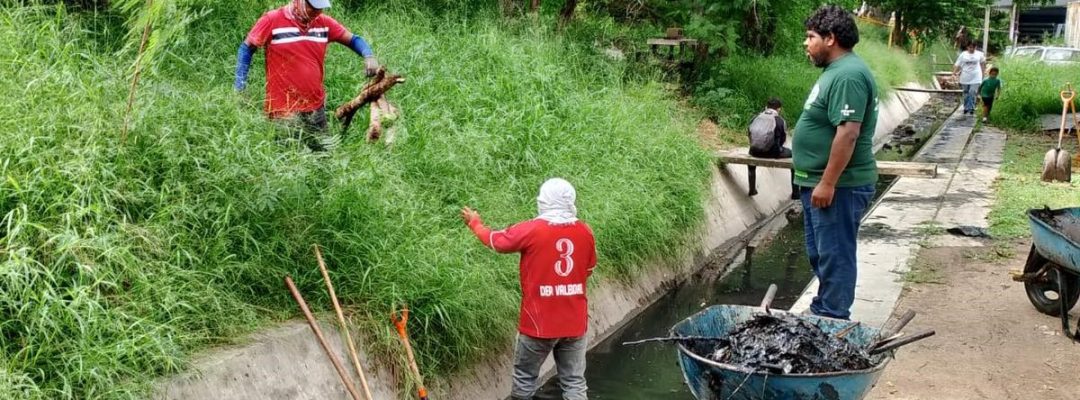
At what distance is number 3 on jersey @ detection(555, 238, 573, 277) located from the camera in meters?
5.47

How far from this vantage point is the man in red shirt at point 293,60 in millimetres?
6848

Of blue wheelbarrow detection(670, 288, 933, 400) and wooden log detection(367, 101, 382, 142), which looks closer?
blue wheelbarrow detection(670, 288, 933, 400)

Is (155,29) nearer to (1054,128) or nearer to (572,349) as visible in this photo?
(572,349)

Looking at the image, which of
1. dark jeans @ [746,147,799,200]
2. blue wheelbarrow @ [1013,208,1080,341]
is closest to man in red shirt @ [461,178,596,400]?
blue wheelbarrow @ [1013,208,1080,341]

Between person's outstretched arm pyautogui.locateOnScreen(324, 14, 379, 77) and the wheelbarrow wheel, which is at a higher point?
person's outstretched arm pyautogui.locateOnScreen(324, 14, 379, 77)

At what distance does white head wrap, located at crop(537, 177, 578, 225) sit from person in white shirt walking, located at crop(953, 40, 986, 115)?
19.6 m

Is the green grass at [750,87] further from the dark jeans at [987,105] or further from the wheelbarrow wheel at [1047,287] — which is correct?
the wheelbarrow wheel at [1047,287]

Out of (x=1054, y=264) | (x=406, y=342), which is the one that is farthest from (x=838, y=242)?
(x=406, y=342)

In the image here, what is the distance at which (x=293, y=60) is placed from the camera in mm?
6973

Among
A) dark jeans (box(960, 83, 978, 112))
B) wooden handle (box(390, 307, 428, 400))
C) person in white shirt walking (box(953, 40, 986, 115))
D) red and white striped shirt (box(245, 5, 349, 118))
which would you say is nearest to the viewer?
wooden handle (box(390, 307, 428, 400))

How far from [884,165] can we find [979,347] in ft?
15.6

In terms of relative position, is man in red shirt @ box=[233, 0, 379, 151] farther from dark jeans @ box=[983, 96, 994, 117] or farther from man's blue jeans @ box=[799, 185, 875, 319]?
dark jeans @ box=[983, 96, 994, 117]

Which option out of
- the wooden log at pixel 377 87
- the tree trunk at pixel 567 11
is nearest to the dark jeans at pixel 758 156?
the tree trunk at pixel 567 11

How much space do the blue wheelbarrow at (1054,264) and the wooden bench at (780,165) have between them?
10.4 ft
